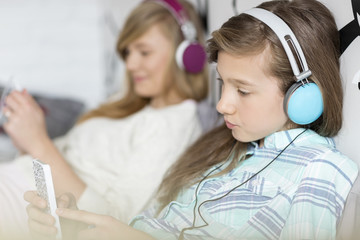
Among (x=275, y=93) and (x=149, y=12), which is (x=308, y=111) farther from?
(x=149, y=12)

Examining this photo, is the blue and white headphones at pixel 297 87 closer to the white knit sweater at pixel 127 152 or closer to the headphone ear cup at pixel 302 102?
the headphone ear cup at pixel 302 102

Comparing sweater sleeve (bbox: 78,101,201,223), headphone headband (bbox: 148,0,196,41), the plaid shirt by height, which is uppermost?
headphone headband (bbox: 148,0,196,41)

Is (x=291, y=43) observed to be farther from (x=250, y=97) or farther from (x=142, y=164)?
(x=142, y=164)

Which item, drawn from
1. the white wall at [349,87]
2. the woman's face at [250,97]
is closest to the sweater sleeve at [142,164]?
the woman's face at [250,97]

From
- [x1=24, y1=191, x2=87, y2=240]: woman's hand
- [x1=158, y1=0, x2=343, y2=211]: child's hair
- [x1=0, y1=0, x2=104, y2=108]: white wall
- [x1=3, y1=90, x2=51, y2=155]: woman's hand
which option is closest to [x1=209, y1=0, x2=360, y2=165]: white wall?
[x1=158, y1=0, x2=343, y2=211]: child's hair

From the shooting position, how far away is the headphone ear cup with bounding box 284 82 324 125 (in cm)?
78

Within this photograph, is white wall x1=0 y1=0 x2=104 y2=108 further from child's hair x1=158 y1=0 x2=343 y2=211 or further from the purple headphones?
child's hair x1=158 y1=0 x2=343 y2=211

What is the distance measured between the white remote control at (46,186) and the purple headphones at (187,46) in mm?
674

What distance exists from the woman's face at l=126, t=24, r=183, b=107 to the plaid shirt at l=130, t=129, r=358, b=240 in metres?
0.55

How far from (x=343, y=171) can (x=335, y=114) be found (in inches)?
4.1

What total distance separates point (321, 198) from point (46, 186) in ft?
1.45

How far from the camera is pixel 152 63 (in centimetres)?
141

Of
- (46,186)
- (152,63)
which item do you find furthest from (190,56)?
(46,186)

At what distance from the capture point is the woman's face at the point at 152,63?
1.41 m
